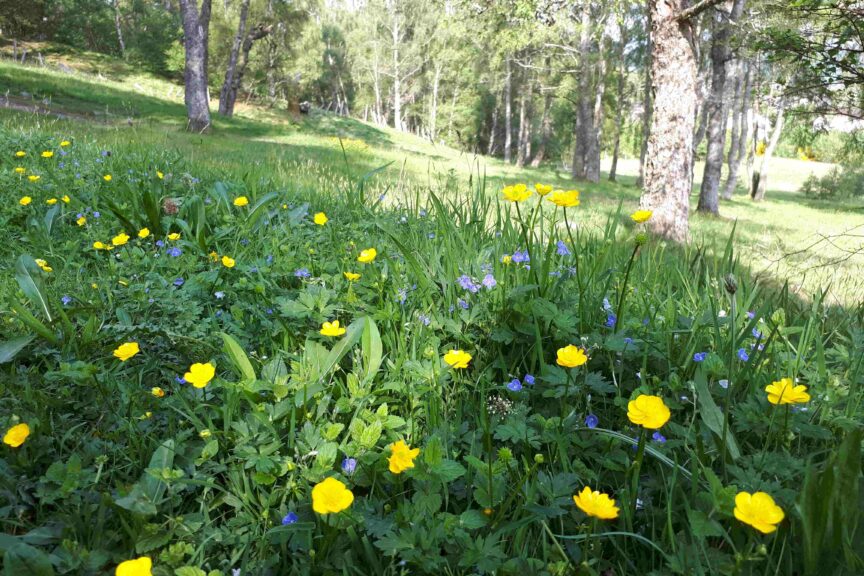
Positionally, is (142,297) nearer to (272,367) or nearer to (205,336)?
(205,336)

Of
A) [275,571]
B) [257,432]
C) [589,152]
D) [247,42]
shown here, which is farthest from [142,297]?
[247,42]

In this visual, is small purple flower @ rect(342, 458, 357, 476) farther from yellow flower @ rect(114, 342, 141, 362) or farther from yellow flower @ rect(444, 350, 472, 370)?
yellow flower @ rect(114, 342, 141, 362)

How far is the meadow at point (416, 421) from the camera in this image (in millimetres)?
1010

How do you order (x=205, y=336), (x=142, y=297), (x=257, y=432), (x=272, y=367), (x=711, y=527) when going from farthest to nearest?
(x=142, y=297)
(x=205, y=336)
(x=272, y=367)
(x=257, y=432)
(x=711, y=527)

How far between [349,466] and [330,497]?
31 centimetres

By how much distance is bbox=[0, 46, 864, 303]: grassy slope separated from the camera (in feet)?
15.4

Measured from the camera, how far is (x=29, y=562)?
95 cm

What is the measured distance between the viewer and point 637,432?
1.33m

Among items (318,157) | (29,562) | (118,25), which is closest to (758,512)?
(29,562)

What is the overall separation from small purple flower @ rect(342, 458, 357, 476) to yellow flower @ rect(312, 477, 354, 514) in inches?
11.3

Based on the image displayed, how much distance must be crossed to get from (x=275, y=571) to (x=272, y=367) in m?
0.59

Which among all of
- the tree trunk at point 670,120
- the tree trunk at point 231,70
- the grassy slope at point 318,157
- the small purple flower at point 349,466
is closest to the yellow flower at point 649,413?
the small purple flower at point 349,466

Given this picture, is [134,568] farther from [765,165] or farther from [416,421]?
[765,165]

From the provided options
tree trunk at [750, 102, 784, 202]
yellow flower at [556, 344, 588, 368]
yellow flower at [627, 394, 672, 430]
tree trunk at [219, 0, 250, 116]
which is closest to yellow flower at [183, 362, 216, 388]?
yellow flower at [556, 344, 588, 368]
